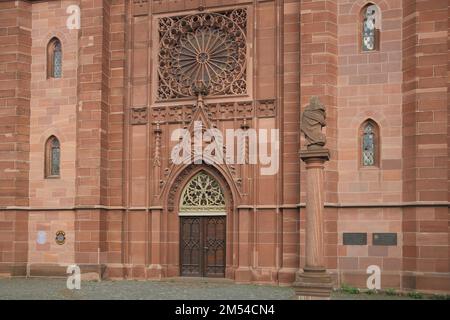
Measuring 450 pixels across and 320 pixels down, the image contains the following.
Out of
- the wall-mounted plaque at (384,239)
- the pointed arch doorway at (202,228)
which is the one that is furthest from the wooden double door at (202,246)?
the wall-mounted plaque at (384,239)

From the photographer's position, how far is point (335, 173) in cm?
1970

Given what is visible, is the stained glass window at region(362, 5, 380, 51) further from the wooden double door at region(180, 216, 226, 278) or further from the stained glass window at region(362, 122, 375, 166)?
the wooden double door at region(180, 216, 226, 278)

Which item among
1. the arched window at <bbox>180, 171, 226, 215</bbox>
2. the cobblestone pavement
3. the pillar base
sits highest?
the arched window at <bbox>180, 171, 226, 215</bbox>

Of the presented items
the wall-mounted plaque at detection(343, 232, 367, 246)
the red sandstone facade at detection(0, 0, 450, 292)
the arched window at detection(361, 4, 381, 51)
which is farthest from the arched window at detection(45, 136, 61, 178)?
the arched window at detection(361, 4, 381, 51)

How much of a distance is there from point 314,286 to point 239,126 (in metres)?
8.69

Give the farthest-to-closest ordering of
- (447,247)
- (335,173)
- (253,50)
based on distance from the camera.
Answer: (253,50) < (335,173) < (447,247)

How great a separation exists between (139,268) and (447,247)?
366 inches

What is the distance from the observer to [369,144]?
64.8 ft

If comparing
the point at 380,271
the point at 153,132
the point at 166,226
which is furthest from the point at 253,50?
the point at 380,271

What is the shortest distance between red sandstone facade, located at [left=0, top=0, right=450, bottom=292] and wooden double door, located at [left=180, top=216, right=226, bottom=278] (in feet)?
0.92

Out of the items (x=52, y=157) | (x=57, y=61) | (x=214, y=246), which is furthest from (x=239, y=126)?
(x=57, y=61)

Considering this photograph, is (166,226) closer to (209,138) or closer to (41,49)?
(209,138)

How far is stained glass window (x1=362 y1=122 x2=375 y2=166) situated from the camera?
19.7m

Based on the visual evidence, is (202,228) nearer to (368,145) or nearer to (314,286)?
(368,145)
